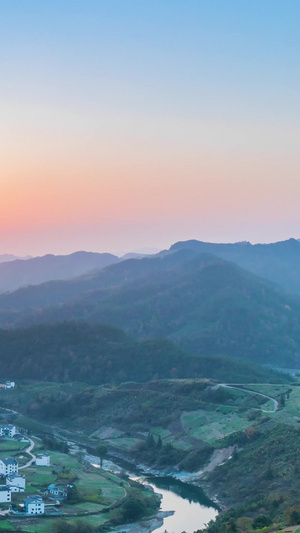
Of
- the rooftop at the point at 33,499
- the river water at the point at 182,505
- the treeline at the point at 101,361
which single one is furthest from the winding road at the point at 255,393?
the rooftop at the point at 33,499

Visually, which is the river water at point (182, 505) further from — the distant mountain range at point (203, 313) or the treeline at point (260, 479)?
the distant mountain range at point (203, 313)

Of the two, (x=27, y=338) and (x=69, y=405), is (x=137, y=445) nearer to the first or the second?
(x=69, y=405)

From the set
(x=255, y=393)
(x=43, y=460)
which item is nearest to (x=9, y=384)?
(x=255, y=393)

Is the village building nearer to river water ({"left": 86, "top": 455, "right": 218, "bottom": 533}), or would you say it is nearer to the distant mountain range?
river water ({"left": 86, "top": 455, "right": 218, "bottom": 533})

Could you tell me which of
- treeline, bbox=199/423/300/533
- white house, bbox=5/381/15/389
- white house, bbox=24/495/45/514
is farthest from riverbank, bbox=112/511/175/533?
white house, bbox=5/381/15/389

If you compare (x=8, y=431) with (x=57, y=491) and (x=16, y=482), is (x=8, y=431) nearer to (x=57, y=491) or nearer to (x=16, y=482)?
(x=16, y=482)

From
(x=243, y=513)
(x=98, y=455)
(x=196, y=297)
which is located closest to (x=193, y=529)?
(x=243, y=513)
